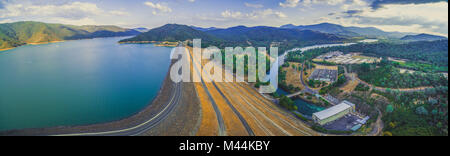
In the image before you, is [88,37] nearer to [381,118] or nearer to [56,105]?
[56,105]

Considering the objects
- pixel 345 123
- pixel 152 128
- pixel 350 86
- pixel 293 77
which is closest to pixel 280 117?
pixel 345 123

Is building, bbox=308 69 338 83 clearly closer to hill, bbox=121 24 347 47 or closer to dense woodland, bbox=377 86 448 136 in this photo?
dense woodland, bbox=377 86 448 136

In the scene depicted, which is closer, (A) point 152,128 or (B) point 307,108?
(A) point 152,128

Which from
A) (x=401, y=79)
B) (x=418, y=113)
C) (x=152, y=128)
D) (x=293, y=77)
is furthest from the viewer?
(x=293, y=77)

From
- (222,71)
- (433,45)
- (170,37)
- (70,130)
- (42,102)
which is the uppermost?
(170,37)

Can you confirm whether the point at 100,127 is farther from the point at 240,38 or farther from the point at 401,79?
the point at 240,38

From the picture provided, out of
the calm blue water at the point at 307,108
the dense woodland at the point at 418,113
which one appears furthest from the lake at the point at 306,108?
the dense woodland at the point at 418,113

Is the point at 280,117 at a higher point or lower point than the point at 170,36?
lower

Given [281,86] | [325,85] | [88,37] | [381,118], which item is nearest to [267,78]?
[281,86]

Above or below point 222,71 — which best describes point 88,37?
above
